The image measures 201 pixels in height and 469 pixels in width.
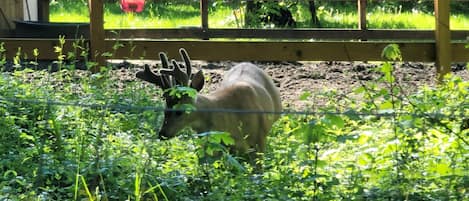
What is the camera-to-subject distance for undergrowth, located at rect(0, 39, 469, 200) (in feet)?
18.3

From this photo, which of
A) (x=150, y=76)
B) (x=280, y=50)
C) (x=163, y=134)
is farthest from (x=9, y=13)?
(x=163, y=134)

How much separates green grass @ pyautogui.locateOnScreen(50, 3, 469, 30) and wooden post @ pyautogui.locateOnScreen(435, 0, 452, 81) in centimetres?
936

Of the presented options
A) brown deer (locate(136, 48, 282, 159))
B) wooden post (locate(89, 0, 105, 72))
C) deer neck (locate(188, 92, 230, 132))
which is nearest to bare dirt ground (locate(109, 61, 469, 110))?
wooden post (locate(89, 0, 105, 72))

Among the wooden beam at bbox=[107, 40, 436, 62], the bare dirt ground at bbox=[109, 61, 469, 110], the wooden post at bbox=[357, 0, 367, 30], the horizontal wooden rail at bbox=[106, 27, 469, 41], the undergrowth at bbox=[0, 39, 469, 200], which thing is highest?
the wooden post at bbox=[357, 0, 367, 30]

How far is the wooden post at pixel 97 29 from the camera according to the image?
32.7ft

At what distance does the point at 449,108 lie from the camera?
690 centimetres

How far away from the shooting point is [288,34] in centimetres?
1448

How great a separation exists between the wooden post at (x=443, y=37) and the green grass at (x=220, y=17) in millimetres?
9364

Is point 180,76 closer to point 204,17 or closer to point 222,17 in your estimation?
point 204,17

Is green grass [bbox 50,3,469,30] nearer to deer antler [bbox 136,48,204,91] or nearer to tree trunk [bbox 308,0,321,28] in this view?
tree trunk [bbox 308,0,321,28]

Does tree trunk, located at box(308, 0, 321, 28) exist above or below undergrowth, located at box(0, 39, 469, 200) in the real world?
above

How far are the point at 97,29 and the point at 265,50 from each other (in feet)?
5.86

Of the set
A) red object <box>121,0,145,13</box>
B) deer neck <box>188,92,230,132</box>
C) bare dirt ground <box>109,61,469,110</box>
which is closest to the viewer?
deer neck <box>188,92,230,132</box>

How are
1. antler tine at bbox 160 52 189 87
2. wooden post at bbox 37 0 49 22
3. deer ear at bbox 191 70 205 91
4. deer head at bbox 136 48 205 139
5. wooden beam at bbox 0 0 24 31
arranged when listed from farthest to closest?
wooden post at bbox 37 0 49 22, wooden beam at bbox 0 0 24 31, deer ear at bbox 191 70 205 91, antler tine at bbox 160 52 189 87, deer head at bbox 136 48 205 139
